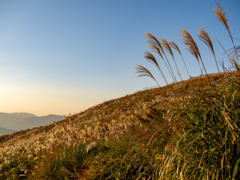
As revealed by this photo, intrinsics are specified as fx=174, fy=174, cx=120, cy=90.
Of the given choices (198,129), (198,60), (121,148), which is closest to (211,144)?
(198,129)

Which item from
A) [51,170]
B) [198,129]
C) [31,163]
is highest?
[198,129]

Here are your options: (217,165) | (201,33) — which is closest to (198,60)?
(201,33)

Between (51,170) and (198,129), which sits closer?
(198,129)

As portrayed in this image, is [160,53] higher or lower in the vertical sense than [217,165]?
higher

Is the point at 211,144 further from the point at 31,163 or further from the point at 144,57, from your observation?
Result: the point at 31,163

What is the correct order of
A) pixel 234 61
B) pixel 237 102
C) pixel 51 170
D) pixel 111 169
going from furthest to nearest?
pixel 51 170 → pixel 111 169 → pixel 234 61 → pixel 237 102

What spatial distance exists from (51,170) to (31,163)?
2558mm

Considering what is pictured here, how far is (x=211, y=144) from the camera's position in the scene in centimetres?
212

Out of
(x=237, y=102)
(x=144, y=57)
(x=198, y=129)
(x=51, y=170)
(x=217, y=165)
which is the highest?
(x=144, y=57)

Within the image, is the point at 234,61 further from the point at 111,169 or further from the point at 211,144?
the point at 111,169

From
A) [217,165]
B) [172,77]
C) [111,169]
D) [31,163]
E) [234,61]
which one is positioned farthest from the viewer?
[31,163]

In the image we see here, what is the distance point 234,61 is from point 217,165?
62.5 inches

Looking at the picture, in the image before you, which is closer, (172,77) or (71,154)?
(172,77)

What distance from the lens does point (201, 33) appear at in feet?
10.4
